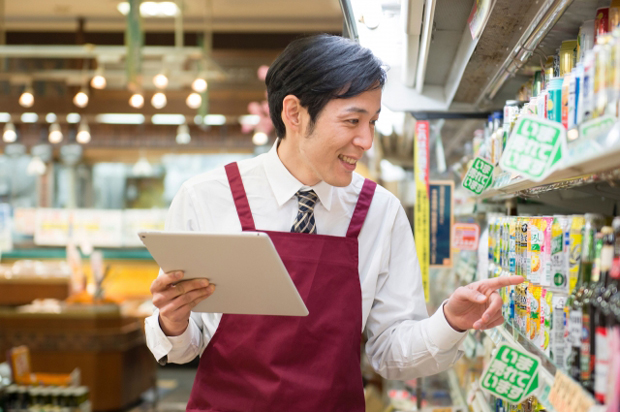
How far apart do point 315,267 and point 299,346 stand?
0.23m

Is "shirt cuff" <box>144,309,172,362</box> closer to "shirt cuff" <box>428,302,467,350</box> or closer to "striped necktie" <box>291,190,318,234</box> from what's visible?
"striped necktie" <box>291,190,318,234</box>

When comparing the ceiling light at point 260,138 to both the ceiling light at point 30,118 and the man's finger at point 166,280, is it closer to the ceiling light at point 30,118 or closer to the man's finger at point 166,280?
the ceiling light at point 30,118

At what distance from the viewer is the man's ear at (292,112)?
1822 mm

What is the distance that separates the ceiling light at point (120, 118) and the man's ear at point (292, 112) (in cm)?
719

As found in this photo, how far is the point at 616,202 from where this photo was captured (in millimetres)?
1632

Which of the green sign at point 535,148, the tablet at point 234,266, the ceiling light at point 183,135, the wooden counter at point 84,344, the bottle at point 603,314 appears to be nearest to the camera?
the bottle at point 603,314

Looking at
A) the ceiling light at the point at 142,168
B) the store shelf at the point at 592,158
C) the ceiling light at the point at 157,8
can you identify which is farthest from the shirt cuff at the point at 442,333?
the ceiling light at the point at 142,168

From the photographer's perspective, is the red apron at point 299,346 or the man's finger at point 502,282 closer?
the man's finger at point 502,282

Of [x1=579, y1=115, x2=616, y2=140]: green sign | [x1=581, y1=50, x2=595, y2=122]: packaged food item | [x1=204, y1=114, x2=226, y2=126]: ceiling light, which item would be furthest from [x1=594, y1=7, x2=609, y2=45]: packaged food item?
[x1=204, y1=114, x2=226, y2=126]: ceiling light

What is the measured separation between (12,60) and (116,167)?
239cm

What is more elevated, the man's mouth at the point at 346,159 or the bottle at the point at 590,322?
the man's mouth at the point at 346,159

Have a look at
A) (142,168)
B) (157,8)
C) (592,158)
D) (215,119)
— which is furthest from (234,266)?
(142,168)

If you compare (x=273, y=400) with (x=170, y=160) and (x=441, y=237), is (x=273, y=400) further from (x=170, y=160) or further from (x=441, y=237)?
(x=170, y=160)

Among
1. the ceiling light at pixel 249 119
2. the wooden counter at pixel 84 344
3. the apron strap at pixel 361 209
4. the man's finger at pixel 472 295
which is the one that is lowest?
the wooden counter at pixel 84 344
